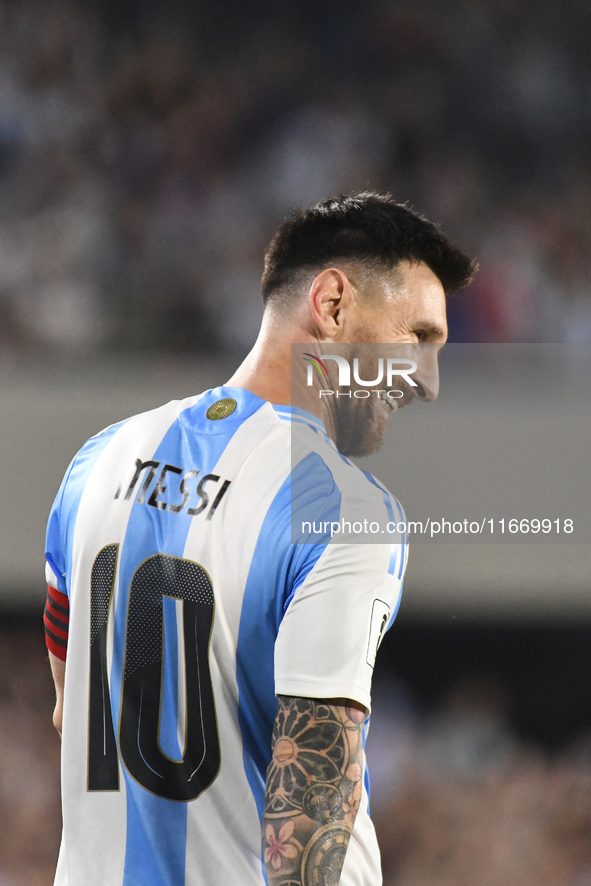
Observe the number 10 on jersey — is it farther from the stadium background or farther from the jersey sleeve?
the stadium background

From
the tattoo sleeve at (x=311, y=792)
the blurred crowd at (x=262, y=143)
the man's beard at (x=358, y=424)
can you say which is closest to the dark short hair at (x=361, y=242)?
the man's beard at (x=358, y=424)

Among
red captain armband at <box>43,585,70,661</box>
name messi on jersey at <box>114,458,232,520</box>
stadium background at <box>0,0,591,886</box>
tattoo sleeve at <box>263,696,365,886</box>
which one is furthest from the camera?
stadium background at <box>0,0,591,886</box>

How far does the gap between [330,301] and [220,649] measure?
52 centimetres

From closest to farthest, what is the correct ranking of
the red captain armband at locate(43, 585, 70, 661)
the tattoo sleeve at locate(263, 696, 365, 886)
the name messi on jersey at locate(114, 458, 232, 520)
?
the tattoo sleeve at locate(263, 696, 365, 886)
the name messi on jersey at locate(114, 458, 232, 520)
the red captain armband at locate(43, 585, 70, 661)

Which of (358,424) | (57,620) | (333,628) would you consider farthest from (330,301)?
(57,620)

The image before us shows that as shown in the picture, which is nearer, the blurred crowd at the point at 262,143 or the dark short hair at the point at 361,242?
the dark short hair at the point at 361,242

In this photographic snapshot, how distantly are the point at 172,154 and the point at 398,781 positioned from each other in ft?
8.39

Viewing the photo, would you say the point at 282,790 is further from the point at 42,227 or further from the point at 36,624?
the point at 42,227

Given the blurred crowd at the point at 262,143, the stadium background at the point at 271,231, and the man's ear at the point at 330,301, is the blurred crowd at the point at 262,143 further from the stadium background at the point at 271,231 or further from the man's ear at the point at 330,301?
the man's ear at the point at 330,301

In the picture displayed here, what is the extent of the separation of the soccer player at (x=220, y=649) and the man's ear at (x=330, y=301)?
0.13 m

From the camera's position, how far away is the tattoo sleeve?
82 cm

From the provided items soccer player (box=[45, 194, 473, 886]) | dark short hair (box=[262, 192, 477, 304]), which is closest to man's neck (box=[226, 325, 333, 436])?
soccer player (box=[45, 194, 473, 886])

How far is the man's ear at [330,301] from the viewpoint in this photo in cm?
113

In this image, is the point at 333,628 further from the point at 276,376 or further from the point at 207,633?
the point at 276,376
